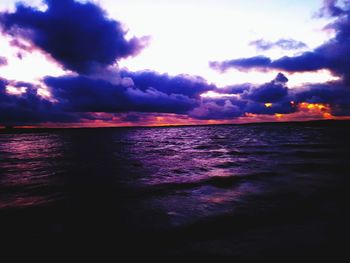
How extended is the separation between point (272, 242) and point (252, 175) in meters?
8.48

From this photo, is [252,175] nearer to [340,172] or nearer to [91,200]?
[340,172]

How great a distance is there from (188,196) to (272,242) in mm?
4256

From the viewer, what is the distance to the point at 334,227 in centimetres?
605

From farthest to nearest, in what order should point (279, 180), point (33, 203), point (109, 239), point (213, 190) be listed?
point (279, 180), point (213, 190), point (33, 203), point (109, 239)

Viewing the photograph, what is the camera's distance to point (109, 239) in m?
5.78

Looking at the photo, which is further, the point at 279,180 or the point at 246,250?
the point at 279,180

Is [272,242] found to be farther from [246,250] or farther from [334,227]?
[334,227]

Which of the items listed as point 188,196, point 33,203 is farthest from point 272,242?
point 33,203

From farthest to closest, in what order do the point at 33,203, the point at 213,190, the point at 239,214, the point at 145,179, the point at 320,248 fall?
the point at 145,179 → the point at 213,190 → the point at 33,203 → the point at 239,214 → the point at 320,248

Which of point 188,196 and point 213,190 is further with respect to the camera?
point 213,190

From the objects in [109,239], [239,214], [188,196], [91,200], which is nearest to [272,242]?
[239,214]

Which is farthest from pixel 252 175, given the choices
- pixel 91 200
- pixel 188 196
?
pixel 91 200

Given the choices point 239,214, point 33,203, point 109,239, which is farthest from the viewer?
point 33,203

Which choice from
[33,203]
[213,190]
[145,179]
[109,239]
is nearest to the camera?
[109,239]
